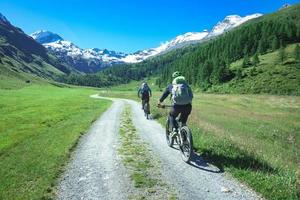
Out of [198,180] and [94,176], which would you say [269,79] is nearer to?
[198,180]

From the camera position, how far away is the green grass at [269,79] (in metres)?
120

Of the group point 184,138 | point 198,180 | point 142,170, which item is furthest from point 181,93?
point 198,180

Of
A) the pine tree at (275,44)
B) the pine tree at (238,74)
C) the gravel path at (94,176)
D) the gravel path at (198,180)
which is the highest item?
the pine tree at (275,44)

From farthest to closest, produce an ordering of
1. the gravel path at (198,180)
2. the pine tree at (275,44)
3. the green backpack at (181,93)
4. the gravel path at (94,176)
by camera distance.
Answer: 1. the pine tree at (275,44)
2. the green backpack at (181,93)
3. the gravel path at (94,176)
4. the gravel path at (198,180)

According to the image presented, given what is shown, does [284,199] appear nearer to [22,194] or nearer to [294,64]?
[22,194]

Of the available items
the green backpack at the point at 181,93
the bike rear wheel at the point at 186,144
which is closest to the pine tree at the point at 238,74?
the green backpack at the point at 181,93

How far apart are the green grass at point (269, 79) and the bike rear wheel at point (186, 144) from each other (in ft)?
348

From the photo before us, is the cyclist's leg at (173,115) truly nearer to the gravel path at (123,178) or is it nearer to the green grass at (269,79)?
the gravel path at (123,178)

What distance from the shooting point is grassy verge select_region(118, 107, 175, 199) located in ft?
32.9

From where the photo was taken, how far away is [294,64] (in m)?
141

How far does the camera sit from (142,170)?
1256 cm

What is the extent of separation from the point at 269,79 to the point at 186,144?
12249 centimetres

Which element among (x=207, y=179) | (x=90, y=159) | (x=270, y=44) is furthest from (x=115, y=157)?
(x=270, y=44)

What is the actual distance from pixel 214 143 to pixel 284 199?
7784 millimetres
